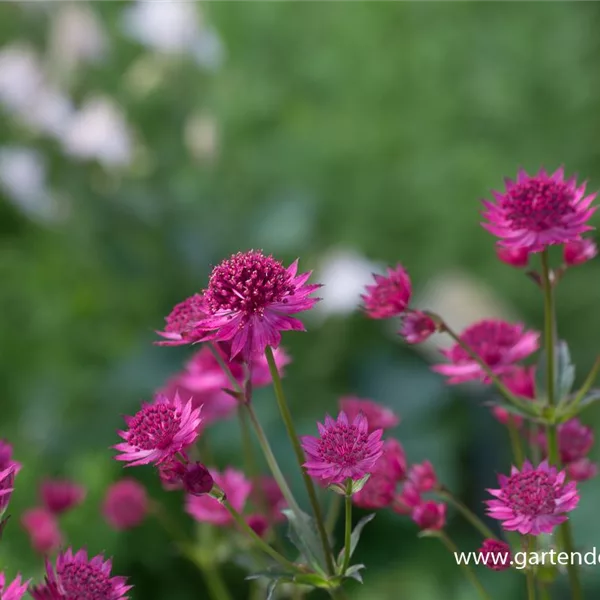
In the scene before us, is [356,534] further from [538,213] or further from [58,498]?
[58,498]

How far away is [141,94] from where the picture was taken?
2.12 meters

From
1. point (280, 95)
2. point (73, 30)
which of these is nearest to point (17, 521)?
point (73, 30)

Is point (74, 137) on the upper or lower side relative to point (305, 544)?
upper

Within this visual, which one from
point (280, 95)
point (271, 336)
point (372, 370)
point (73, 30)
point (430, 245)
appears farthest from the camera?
point (280, 95)

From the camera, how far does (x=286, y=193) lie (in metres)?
2.18

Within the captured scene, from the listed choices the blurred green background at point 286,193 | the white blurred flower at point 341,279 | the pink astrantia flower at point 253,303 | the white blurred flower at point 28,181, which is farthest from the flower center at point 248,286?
the white blurred flower at point 28,181

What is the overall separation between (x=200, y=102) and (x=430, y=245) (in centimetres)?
72

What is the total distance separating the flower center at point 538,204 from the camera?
0.38m

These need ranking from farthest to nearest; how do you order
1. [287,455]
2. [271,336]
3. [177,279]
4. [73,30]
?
[73,30] → [177,279] → [287,455] → [271,336]

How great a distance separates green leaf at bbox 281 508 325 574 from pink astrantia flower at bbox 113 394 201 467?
6cm

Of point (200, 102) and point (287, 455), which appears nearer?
point (287, 455)

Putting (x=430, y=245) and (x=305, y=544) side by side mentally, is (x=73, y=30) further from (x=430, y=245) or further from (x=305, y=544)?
(x=305, y=544)

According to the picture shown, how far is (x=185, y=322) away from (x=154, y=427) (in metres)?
0.05

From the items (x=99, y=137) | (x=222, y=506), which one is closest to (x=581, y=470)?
(x=222, y=506)
